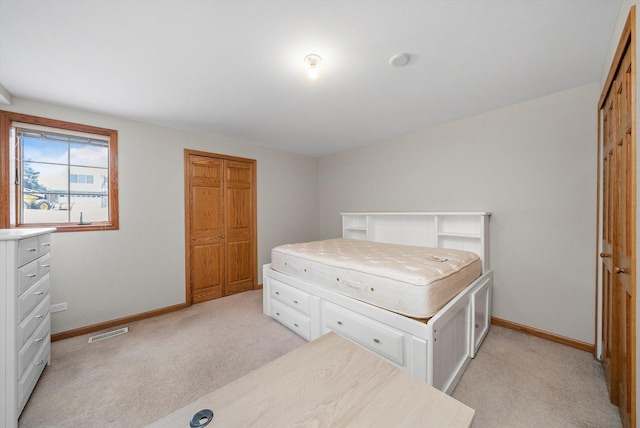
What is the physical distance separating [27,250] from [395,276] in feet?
8.30

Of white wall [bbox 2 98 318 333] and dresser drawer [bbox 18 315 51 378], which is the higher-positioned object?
white wall [bbox 2 98 318 333]

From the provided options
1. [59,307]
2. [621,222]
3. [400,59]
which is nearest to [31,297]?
[59,307]

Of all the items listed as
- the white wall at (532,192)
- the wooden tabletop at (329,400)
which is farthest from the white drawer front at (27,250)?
the white wall at (532,192)

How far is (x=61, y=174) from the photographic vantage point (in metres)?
2.62

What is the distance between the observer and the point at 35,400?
65.6 inches

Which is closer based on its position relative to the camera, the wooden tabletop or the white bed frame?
the wooden tabletop

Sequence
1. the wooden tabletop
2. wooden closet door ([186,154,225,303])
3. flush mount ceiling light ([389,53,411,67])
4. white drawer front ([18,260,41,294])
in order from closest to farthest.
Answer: the wooden tabletop < white drawer front ([18,260,41,294]) < flush mount ceiling light ([389,53,411,67]) < wooden closet door ([186,154,225,303])

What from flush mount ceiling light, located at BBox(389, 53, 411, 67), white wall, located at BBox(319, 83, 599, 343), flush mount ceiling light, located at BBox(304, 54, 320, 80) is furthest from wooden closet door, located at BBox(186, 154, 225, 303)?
white wall, located at BBox(319, 83, 599, 343)

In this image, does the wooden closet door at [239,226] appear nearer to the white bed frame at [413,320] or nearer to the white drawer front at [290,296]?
the white bed frame at [413,320]

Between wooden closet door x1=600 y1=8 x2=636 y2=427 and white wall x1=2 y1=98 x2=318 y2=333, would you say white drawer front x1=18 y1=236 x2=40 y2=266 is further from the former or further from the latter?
wooden closet door x1=600 y1=8 x2=636 y2=427

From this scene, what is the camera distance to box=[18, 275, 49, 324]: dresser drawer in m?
1.51

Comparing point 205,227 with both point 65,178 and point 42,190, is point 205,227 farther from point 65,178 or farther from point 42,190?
point 42,190

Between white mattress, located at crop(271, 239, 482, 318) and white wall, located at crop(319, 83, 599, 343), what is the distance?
603mm

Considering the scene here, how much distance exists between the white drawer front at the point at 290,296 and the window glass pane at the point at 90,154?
8.17 ft
